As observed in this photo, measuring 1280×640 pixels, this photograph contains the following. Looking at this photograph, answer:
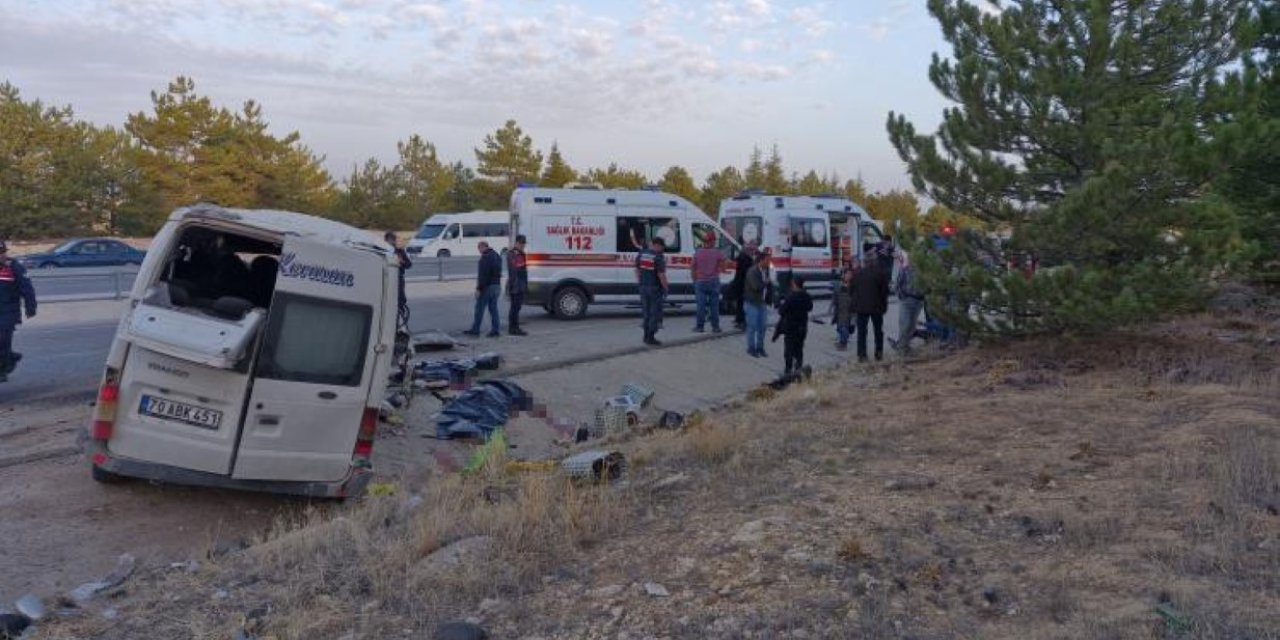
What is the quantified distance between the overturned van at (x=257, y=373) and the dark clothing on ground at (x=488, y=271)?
8.27 m

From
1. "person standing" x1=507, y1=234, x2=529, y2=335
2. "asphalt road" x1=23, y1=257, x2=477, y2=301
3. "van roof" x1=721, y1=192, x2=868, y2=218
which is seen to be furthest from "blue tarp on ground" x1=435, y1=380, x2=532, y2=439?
"van roof" x1=721, y1=192, x2=868, y2=218

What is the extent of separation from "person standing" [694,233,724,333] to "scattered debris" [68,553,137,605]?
12.3 metres

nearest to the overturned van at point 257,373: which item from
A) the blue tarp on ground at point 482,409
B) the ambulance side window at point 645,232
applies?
the blue tarp on ground at point 482,409

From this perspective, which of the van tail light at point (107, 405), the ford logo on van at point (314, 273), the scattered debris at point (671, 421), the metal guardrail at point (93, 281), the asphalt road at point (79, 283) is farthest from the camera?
the asphalt road at point (79, 283)

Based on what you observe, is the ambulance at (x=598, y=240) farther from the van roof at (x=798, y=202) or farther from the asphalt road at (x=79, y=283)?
the asphalt road at (x=79, y=283)

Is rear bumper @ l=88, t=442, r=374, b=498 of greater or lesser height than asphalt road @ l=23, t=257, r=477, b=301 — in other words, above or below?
below

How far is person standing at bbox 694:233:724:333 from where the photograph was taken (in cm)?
1847

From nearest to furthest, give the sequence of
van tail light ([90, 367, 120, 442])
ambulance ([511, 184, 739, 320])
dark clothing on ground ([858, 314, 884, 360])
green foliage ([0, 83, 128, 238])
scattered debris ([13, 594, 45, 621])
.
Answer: scattered debris ([13, 594, 45, 621])
van tail light ([90, 367, 120, 442])
dark clothing on ground ([858, 314, 884, 360])
ambulance ([511, 184, 739, 320])
green foliage ([0, 83, 128, 238])

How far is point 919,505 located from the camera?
20.7 ft

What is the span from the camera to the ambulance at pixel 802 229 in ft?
82.8

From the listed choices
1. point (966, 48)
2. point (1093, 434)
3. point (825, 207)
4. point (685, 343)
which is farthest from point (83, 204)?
point (1093, 434)

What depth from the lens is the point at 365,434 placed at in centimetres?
860

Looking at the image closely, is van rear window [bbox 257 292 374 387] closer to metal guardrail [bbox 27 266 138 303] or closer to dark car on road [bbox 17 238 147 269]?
metal guardrail [bbox 27 266 138 303]

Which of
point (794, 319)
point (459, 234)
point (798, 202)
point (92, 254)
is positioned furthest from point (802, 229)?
point (92, 254)
